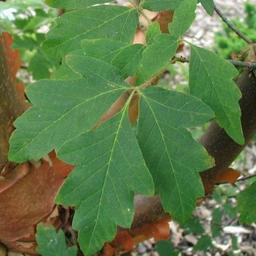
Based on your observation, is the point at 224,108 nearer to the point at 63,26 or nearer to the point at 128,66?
the point at 128,66

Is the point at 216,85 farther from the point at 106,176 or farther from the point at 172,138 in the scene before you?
the point at 106,176

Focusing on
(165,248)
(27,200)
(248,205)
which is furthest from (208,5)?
(165,248)

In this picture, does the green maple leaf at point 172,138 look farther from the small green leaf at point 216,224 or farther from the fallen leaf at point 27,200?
the small green leaf at point 216,224

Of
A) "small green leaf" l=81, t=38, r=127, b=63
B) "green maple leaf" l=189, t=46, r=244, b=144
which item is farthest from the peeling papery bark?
"small green leaf" l=81, t=38, r=127, b=63

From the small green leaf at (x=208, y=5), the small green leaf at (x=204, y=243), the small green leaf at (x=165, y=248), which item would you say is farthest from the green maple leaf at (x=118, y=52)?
the small green leaf at (x=204, y=243)

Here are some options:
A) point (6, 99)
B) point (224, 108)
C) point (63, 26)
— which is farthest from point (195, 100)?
point (6, 99)
